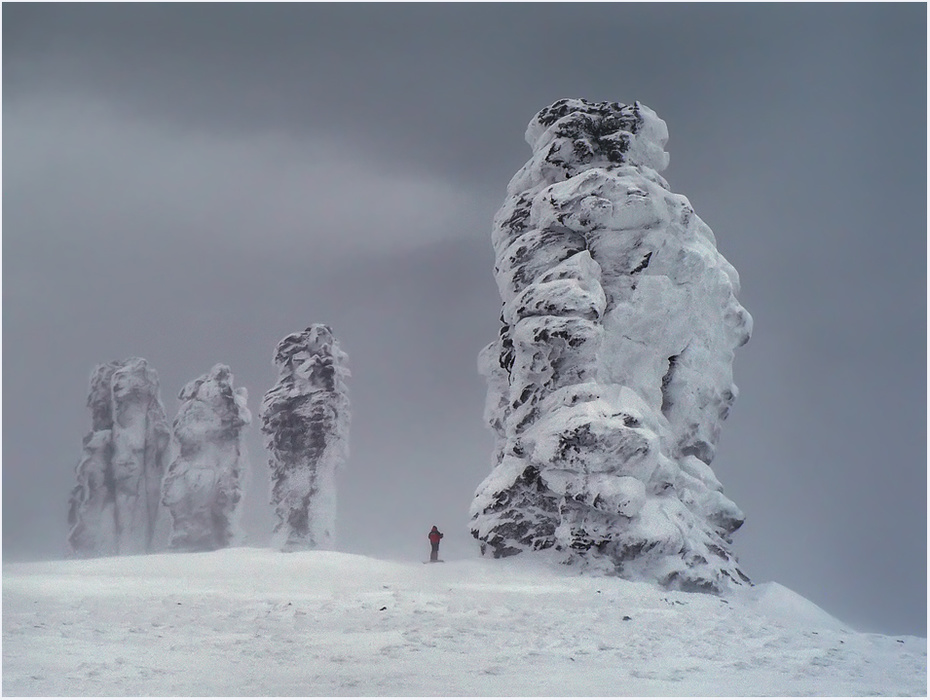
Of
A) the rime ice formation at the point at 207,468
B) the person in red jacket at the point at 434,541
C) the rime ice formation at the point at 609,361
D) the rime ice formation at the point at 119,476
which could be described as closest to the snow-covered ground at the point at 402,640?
the rime ice formation at the point at 609,361

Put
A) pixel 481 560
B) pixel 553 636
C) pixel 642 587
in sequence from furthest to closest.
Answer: pixel 481 560 → pixel 642 587 → pixel 553 636

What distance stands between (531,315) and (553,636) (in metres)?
10.8

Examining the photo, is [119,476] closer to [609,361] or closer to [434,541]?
[434,541]

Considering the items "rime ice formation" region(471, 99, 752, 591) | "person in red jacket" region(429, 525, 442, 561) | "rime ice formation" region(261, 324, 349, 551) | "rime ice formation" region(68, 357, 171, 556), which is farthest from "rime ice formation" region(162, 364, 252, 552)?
"person in red jacket" region(429, 525, 442, 561)

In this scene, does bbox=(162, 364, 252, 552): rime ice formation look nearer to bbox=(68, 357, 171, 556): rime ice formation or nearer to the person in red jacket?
bbox=(68, 357, 171, 556): rime ice formation

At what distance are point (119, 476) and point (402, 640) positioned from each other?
3604cm

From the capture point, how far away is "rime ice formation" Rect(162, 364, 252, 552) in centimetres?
3944

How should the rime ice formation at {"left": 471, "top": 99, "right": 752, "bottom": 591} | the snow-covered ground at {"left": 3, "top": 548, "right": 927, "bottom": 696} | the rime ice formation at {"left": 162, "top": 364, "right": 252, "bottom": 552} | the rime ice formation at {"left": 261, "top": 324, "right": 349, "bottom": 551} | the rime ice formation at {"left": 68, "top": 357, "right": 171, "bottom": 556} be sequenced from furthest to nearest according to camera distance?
1. the rime ice formation at {"left": 68, "top": 357, "right": 171, "bottom": 556}
2. the rime ice formation at {"left": 162, "top": 364, "right": 252, "bottom": 552}
3. the rime ice formation at {"left": 261, "top": 324, "right": 349, "bottom": 551}
4. the rime ice formation at {"left": 471, "top": 99, "right": 752, "bottom": 591}
5. the snow-covered ground at {"left": 3, "top": 548, "right": 927, "bottom": 696}

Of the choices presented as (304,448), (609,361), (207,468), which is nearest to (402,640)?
(609,361)

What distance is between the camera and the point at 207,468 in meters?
39.8

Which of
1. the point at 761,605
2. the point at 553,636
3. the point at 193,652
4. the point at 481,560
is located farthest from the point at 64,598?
the point at 761,605

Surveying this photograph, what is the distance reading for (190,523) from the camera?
39.6 m

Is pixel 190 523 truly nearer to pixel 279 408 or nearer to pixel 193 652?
pixel 279 408

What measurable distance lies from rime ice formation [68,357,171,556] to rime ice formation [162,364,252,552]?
4.20 metres
